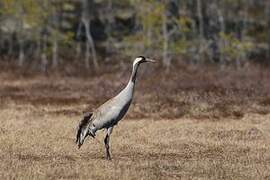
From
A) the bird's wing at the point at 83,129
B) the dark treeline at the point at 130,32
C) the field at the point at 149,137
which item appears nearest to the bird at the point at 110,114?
the bird's wing at the point at 83,129

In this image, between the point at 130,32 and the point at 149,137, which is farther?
the point at 130,32

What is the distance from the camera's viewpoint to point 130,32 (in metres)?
92.7

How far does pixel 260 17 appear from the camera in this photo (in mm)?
98875

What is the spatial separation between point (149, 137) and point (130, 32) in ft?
241

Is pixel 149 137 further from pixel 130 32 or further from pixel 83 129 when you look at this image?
pixel 130 32

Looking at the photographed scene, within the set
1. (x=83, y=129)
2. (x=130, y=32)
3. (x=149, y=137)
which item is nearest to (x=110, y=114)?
(x=83, y=129)

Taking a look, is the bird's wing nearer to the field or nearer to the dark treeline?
the field

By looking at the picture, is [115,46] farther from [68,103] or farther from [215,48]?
[68,103]

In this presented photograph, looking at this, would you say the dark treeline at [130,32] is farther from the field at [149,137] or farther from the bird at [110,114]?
the bird at [110,114]

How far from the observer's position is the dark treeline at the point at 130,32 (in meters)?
61.9

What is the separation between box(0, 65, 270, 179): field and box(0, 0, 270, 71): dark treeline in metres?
26.8

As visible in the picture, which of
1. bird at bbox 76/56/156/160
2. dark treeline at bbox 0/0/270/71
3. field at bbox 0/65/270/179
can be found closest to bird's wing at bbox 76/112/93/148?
bird at bbox 76/56/156/160

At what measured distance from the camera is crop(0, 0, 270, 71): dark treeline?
6188 centimetres

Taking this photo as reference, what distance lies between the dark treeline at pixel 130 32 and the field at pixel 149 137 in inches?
1054
